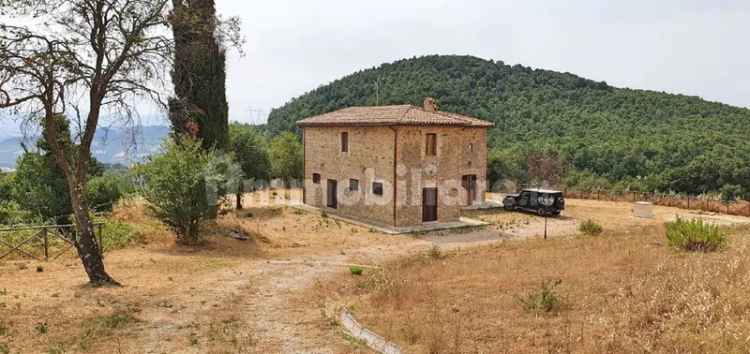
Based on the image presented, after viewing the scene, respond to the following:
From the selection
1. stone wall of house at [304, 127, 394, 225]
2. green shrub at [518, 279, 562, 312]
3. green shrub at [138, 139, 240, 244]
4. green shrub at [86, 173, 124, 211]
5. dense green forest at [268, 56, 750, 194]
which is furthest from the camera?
dense green forest at [268, 56, 750, 194]

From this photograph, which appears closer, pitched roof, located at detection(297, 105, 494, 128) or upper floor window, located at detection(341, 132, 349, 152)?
pitched roof, located at detection(297, 105, 494, 128)

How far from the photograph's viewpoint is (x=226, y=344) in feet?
25.5

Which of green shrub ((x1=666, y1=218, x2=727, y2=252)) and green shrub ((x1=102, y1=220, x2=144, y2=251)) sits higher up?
green shrub ((x1=666, y1=218, x2=727, y2=252))

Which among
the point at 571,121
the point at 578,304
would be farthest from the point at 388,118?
the point at 571,121

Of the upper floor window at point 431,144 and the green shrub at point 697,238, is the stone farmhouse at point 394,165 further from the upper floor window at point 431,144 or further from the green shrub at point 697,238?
the green shrub at point 697,238

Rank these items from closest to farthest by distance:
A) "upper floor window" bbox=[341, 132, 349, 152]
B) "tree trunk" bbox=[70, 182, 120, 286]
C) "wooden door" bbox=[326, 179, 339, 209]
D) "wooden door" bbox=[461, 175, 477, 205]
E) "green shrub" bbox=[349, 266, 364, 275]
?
"tree trunk" bbox=[70, 182, 120, 286] → "green shrub" bbox=[349, 266, 364, 275] → "upper floor window" bbox=[341, 132, 349, 152] → "wooden door" bbox=[326, 179, 339, 209] → "wooden door" bbox=[461, 175, 477, 205]

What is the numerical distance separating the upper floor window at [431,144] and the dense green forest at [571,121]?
13.7 metres

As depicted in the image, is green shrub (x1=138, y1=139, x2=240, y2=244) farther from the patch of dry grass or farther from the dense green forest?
the dense green forest

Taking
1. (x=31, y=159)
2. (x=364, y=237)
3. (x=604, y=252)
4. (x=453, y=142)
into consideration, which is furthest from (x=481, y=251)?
(x=31, y=159)

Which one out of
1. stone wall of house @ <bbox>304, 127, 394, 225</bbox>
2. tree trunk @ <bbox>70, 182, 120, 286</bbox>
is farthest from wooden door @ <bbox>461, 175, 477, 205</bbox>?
tree trunk @ <bbox>70, 182, 120, 286</bbox>

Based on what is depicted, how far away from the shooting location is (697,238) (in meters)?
11.4

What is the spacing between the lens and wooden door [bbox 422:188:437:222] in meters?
23.1

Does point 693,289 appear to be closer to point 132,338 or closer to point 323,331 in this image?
point 323,331

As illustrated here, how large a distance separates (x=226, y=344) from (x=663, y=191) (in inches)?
1537
